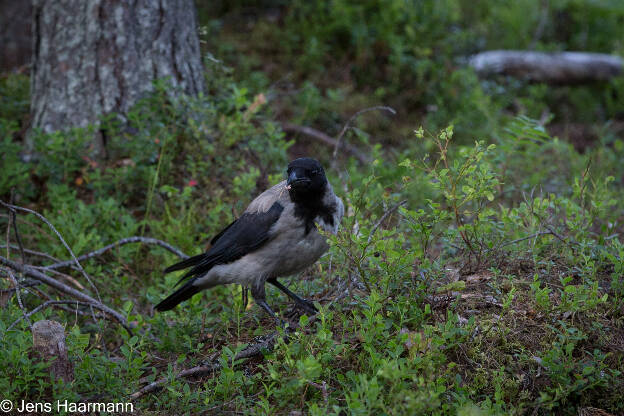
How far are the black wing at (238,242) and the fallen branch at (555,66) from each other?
7.82 m

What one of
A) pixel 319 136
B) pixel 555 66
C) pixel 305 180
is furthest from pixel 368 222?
pixel 555 66

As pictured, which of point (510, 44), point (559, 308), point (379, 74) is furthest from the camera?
point (510, 44)

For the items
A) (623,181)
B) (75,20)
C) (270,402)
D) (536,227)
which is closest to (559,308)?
(536,227)

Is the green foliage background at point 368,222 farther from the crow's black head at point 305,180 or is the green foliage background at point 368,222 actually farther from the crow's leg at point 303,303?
the crow's black head at point 305,180

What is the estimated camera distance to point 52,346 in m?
3.59

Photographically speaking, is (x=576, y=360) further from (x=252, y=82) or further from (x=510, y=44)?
(x=510, y=44)

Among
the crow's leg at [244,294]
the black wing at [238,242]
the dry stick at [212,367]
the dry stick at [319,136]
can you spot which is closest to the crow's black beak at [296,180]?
the black wing at [238,242]

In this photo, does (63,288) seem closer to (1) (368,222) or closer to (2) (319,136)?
(1) (368,222)

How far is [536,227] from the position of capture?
186 inches

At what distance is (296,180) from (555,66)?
28.5 ft

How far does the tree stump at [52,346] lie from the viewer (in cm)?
357

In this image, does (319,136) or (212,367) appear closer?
(212,367)

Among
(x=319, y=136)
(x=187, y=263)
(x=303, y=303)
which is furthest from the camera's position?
(x=319, y=136)

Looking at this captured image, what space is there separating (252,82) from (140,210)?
3.11 m
